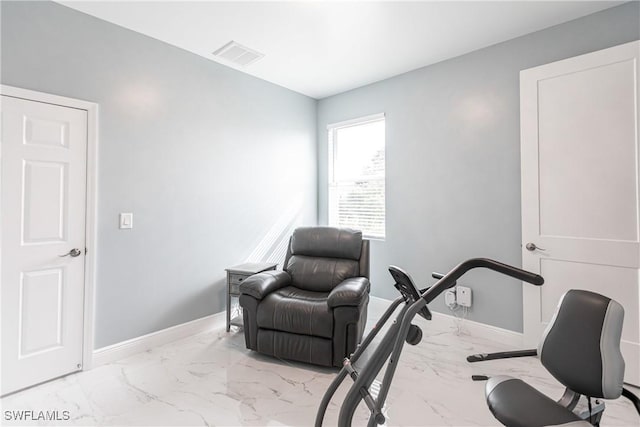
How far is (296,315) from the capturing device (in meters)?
2.43

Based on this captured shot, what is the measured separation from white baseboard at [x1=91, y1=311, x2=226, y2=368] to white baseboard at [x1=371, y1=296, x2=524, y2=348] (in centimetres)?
225

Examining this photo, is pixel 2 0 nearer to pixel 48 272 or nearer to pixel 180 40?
pixel 180 40

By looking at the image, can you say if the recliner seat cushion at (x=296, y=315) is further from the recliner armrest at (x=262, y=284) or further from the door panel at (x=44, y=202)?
the door panel at (x=44, y=202)

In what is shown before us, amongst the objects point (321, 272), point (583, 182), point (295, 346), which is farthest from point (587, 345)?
point (321, 272)

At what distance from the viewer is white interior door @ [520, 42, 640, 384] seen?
86.1 inches

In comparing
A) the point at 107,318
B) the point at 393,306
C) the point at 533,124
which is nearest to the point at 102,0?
the point at 107,318

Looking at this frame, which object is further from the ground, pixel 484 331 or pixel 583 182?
pixel 583 182

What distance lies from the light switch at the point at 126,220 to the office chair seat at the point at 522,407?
2757 millimetres

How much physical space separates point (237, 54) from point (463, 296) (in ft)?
10.5

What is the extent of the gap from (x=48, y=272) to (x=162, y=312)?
93 cm

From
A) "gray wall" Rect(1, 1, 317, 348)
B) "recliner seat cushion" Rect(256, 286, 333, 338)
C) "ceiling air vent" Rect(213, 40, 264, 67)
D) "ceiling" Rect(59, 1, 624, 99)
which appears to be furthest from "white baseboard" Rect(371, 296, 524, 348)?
"ceiling air vent" Rect(213, 40, 264, 67)

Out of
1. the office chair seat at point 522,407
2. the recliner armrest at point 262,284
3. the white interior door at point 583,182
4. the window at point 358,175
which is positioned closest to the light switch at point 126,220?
the recliner armrest at point 262,284

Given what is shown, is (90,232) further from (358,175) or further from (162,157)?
(358,175)

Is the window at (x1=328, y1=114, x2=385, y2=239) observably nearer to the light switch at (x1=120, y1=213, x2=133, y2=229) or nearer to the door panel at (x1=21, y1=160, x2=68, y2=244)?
the light switch at (x1=120, y1=213, x2=133, y2=229)
